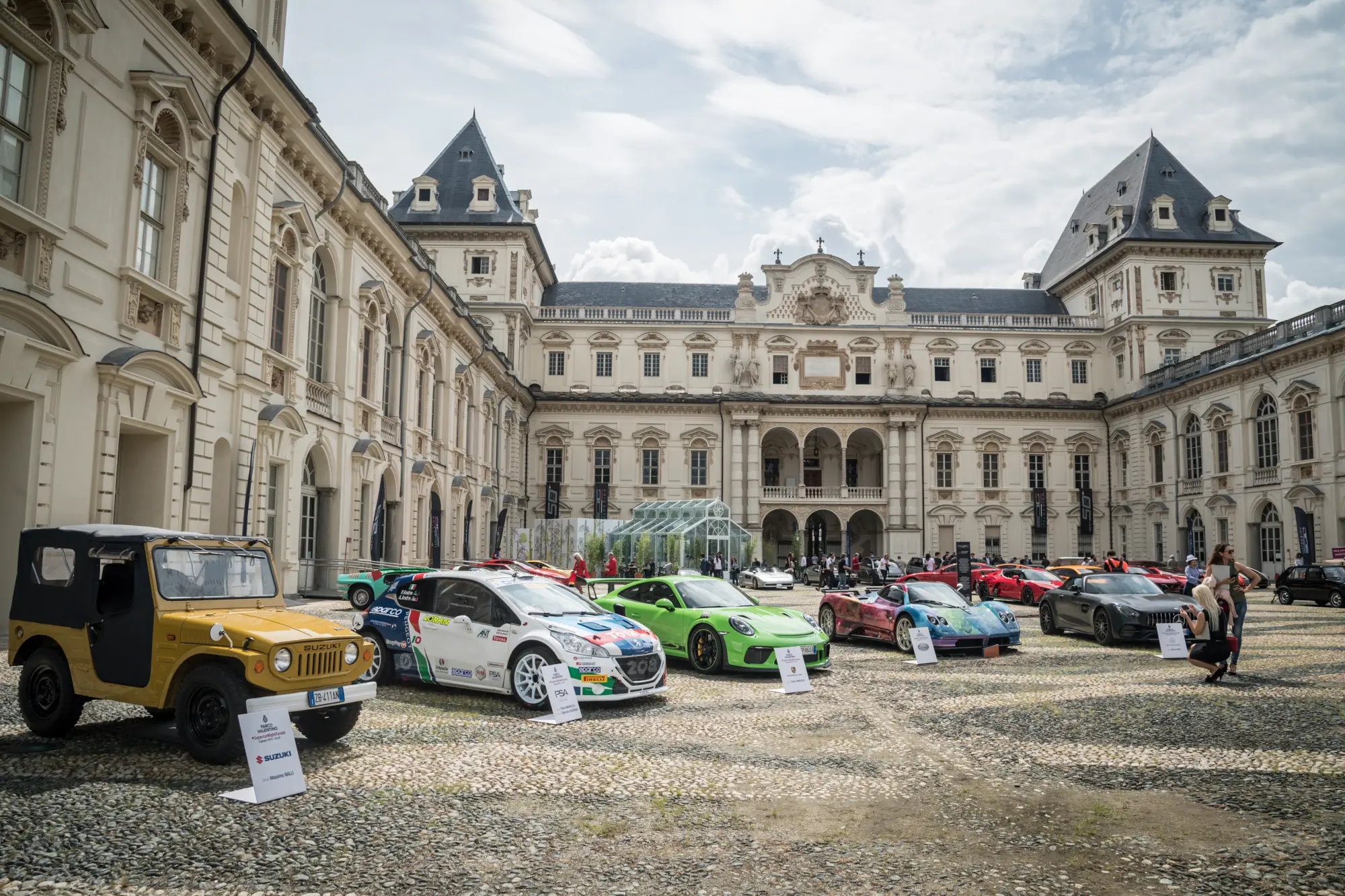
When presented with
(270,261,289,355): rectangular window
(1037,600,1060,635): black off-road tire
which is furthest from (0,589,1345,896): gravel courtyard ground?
(270,261,289,355): rectangular window

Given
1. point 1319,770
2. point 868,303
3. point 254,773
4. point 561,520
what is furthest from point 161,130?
point 868,303

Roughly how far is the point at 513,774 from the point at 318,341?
17.3 metres

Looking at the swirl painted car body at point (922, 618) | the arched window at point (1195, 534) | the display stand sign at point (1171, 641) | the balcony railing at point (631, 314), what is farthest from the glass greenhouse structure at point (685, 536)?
the display stand sign at point (1171, 641)

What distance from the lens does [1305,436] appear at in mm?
35812

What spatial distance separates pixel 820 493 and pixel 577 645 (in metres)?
43.1

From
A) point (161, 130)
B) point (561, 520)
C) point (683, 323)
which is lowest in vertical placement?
point (561, 520)

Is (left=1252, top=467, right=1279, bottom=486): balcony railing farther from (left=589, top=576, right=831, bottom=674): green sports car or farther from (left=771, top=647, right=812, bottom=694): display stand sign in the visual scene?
(left=771, top=647, right=812, bottom=694): display stand sign

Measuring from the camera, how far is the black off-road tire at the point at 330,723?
7.79m

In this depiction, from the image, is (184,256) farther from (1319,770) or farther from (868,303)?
(868,303)

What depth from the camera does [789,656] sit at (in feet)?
37.2

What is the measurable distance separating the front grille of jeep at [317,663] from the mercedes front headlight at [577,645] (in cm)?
281

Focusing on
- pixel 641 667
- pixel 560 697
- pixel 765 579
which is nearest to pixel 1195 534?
pixel 765 579

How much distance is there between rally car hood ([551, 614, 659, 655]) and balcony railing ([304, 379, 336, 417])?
1232 centimetres

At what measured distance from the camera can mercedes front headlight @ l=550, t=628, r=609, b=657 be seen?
A: 9781 mm
